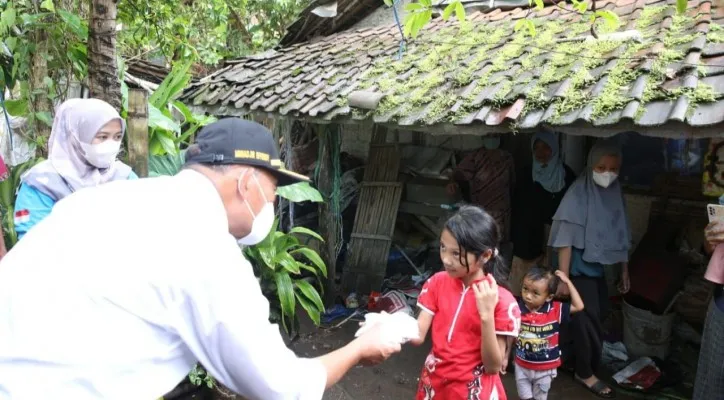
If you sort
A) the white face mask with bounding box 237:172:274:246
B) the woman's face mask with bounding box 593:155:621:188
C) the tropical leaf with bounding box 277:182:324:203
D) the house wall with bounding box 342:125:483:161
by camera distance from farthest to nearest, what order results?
the house wall with bounding box 342:125:483:161 < the tropical leaf with bounding box 277:182:324:203 < the woman's face mask with bounding box 593:155:621:188 < the white face mask with bounding box 237:172:274:246

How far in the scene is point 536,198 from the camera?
4.86 metres

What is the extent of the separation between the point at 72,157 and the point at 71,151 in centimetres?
3

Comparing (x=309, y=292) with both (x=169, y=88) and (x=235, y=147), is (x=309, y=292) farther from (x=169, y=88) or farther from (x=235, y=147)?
(x=235, y=147)

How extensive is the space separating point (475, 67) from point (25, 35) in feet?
11.5

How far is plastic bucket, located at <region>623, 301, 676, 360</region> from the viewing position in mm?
4500

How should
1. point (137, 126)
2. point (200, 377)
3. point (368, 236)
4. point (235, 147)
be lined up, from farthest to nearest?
point (368, 236), point (200, 377), point (137, 126), point (235, 147)

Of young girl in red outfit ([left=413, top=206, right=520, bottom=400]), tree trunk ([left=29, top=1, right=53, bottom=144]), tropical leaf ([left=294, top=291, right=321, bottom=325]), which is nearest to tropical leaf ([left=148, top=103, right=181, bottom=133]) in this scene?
tree trunk ([left=29, top=1, right=53, bottom=144])

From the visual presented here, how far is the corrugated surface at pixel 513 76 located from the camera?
10.2 ft

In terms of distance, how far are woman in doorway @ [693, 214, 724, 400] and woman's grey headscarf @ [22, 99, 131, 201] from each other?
3459 mm

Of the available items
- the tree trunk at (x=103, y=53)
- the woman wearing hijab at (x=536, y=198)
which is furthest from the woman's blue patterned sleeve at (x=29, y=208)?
the woman wearing hijab at (x=536, y=198)

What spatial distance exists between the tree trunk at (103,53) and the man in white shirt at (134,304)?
1.69 m

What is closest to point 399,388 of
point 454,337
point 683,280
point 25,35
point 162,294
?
point 454,337

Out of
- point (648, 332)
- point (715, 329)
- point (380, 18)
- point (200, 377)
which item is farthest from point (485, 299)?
point (380, 18)

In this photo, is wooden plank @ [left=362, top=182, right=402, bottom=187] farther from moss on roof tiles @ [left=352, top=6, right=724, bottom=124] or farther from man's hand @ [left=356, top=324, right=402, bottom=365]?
man's hand @ [left=356, top=324, right=402, bottom=365]
